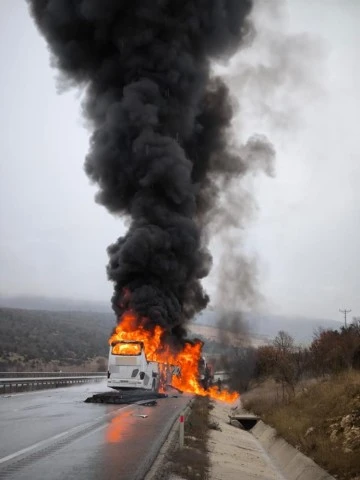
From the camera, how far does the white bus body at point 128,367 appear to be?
90.2ft

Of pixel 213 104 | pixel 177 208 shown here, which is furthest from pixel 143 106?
pixel 213 104

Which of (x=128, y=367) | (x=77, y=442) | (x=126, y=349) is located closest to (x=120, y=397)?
(x=128, y=367)

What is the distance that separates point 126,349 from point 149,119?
16.0 meters

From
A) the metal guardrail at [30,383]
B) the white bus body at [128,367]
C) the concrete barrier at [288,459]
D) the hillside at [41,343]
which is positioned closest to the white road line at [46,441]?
the concrete barrier at [288,459]

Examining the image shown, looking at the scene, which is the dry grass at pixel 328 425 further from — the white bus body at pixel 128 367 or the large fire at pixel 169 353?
the large fire at pixel 169 353

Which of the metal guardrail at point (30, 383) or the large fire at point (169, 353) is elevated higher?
the large fire at point (169, 353)

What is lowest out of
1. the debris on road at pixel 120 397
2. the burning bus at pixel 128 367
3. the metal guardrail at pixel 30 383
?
the metal guardrail at pixel 30 383

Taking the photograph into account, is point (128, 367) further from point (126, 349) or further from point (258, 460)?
point (258, 460)

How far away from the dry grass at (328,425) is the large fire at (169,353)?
33.9 feet

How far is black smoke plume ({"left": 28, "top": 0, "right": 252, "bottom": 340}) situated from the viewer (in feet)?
114

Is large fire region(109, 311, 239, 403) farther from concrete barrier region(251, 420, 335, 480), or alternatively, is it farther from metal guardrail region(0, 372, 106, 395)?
concrete barrier region(251, 420, 335, 480)

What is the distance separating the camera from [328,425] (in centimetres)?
1547

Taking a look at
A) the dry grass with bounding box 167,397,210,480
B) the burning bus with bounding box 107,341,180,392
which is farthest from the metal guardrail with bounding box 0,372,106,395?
the dry grass with bounding box 167,397,210,480

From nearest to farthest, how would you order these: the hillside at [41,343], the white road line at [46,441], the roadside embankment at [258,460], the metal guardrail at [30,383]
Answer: the white road line at [46,441]
the roadside embankment at [258,460]
the metal guardrail at [30,383]
the hillside at [41,343]
